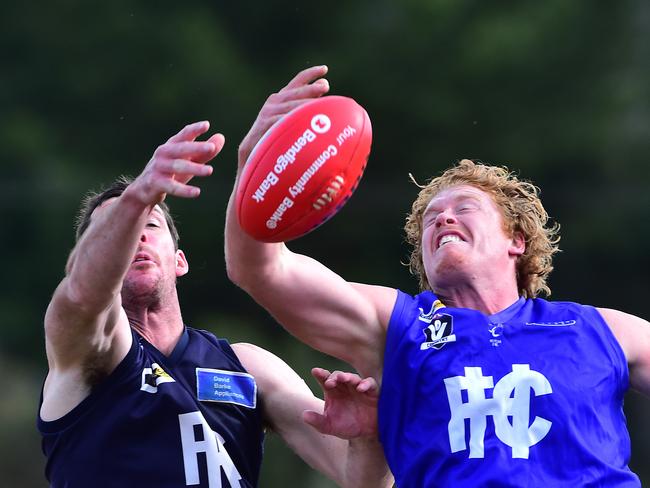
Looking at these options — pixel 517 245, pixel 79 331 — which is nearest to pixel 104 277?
pixel 79 331

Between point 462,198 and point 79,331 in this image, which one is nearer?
point 79,331

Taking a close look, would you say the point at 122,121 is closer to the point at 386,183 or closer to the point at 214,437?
the point at 386,183

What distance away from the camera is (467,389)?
4184mm

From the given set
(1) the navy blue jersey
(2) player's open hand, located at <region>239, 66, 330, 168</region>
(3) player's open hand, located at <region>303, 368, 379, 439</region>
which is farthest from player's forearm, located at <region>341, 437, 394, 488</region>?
(2) player's open hand, located at <region>239, 66, 330, 168</region>

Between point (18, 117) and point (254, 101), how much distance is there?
3.01 meters

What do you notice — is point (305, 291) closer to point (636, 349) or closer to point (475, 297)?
point (475, 297)

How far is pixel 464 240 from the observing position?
4645mm

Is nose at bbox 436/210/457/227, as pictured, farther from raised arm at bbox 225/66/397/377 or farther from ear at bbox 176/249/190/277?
ear at bbox 176/249/190/277

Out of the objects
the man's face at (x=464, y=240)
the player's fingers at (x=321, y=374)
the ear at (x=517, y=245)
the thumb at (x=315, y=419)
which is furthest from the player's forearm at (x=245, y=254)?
the ear at (x=517, y=245)

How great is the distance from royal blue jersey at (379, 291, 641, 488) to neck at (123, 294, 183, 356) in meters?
0.90

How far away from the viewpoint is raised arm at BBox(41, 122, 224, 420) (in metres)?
3.75

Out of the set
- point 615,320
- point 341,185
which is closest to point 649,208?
point 615,320

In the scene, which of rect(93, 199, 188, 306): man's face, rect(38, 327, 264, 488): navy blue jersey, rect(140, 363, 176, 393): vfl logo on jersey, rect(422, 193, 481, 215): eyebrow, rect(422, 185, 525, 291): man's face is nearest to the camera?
rect(38, 327, 264, 488): navy blue jersey

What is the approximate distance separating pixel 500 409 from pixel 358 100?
37.3ft
